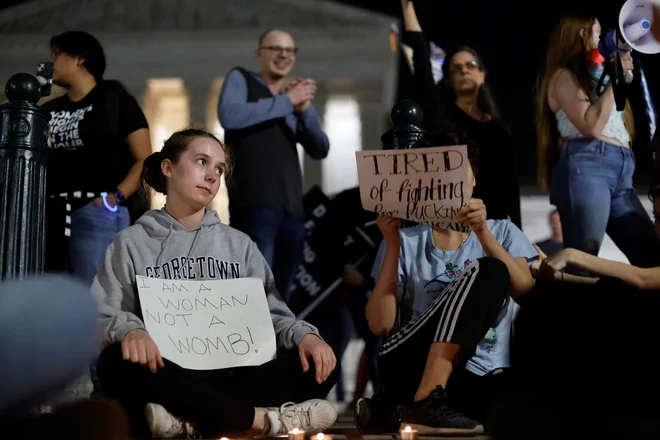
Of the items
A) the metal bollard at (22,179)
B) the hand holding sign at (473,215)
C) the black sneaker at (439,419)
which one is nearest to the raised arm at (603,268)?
the hand holding sign at (473,215)

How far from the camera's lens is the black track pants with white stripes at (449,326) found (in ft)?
8.75

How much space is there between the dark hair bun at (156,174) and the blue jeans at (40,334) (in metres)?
1.79

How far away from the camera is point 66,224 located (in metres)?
3.65

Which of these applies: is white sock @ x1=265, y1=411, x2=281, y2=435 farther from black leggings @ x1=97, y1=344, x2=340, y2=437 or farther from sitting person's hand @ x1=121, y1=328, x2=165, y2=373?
sitting person's hand @ x1=121, y1=328, x2=165, y2=373

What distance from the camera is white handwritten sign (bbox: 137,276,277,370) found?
2699 millimetres

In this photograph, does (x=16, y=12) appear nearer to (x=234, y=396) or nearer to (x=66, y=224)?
(x=66, y=224)

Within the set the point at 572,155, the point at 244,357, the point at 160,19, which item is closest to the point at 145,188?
the point at 244,357

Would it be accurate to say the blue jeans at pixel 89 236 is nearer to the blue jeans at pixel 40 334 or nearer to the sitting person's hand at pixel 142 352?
the sitting person's hand at pixel 142 352

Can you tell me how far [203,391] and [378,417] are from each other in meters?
0.56

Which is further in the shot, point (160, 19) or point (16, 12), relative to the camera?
point (160, 19)

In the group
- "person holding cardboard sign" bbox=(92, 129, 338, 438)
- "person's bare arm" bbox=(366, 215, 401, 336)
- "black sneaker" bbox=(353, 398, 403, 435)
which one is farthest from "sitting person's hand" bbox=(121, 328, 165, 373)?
"person's bare arm" bbox=(366, 215, 401, 336)

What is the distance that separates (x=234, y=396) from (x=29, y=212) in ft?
3.29

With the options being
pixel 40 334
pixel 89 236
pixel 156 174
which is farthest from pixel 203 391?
pixel 89 236

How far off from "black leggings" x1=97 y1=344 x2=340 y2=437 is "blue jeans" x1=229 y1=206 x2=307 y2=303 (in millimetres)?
1342
